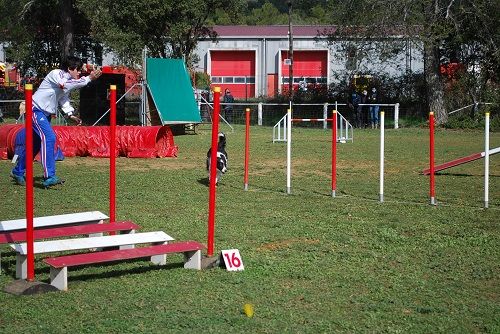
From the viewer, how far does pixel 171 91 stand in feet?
90.2

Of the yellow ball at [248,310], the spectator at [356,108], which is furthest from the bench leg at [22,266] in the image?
the spectator at [356,108]

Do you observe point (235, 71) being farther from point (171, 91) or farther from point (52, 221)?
point (52, 221)

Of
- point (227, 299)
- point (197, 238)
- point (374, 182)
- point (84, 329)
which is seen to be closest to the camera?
point (84, 329)

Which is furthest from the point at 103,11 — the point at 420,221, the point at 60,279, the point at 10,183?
the point at 60,279

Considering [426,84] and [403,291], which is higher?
[426,84]

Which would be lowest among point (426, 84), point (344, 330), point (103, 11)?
point (344, 330)

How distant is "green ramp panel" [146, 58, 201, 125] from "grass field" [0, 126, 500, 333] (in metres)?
10.6

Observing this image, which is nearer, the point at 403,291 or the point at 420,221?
the point at 403,291

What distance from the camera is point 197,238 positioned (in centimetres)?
887

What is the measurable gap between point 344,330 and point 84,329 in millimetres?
1677

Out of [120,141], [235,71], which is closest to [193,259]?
[120,141]

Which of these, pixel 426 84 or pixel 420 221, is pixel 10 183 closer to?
pixel 420 221

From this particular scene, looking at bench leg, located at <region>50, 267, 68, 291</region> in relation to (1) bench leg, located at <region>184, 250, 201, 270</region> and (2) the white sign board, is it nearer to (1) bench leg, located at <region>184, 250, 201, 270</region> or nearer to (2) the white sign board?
(1) bench leg, located at <region>184, 250, 201, 270</region>

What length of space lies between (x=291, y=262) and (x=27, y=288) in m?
2.37
